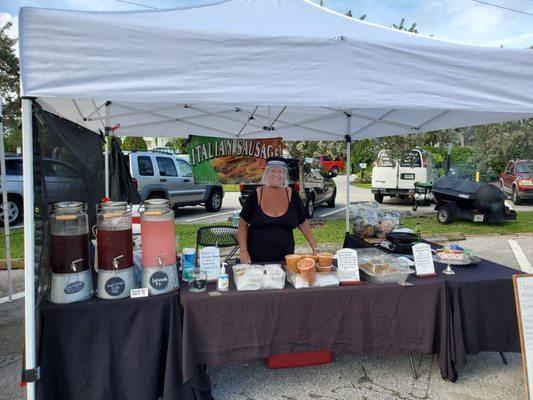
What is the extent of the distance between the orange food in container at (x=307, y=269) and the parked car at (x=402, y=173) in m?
11.4

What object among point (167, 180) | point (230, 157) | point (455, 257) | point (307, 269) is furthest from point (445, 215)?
point (307, 269)

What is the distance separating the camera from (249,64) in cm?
235

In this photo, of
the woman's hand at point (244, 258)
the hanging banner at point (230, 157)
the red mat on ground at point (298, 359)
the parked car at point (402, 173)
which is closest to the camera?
the red mat on ground at point (298, 359)

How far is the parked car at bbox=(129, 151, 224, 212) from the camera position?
34.6ft

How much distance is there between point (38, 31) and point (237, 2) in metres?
1.58

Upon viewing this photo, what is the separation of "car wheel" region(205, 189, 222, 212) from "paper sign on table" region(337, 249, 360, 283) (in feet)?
32.8

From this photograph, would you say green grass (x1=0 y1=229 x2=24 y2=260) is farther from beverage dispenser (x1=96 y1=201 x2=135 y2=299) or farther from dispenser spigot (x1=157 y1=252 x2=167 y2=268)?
dispenser spigot (x1=157 y1=252 x2=167 y2=268)

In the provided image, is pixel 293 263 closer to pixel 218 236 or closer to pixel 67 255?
pixel 67 255

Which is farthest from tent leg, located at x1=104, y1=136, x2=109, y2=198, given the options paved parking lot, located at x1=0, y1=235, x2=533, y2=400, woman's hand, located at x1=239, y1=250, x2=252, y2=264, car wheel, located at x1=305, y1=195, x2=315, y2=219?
car wheel, located at x1=305, y1=195, x2=315, y2=219

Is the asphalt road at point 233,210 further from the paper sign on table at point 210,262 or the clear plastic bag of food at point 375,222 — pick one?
the paper sign on table at point 210,262

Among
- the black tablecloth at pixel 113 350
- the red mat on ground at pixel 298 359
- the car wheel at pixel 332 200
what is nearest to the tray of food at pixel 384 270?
the red mat on ground at pixel 298 359

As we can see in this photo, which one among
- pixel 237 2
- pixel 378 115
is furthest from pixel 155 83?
pixel 378 115

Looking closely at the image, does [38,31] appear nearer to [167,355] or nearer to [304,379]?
[167,355]

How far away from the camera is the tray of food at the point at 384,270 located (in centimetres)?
273
